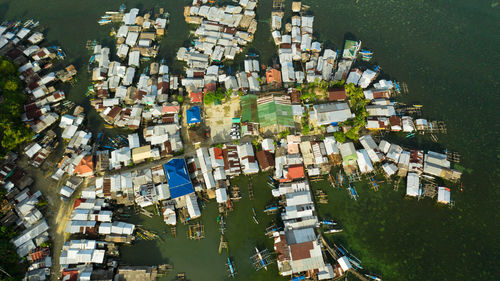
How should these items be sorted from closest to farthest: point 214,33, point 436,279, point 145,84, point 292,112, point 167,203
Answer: point 436,279 → point 167,203 → point 292,112 → point 145,84 → point 214,33

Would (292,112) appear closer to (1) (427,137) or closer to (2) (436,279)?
(1) (427,137)

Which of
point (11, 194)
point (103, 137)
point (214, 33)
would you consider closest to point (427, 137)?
point (214, 33)

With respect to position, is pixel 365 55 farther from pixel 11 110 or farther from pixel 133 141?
pixel 11 110

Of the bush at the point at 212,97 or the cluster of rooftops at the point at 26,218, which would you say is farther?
the bush at the point at 212,97

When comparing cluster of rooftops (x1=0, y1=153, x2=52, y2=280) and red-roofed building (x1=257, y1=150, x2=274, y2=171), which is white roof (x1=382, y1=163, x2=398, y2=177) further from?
cluster of rooftops (x1=0, y1=153, x2=52, y2=280)

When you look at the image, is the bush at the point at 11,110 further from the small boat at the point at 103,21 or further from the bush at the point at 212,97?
the bush at the point at 212,97

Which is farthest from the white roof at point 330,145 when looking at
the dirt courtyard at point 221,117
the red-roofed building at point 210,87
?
the red-roofed building at point 210,87
